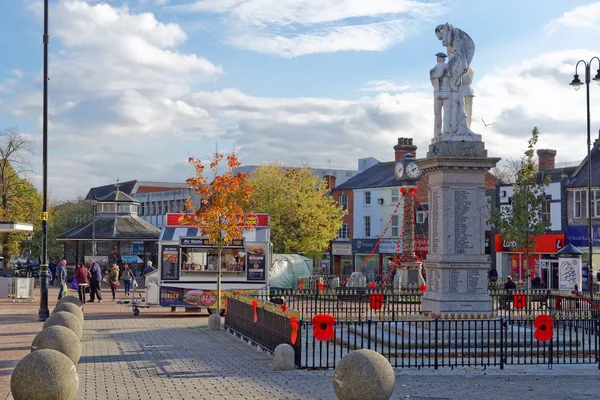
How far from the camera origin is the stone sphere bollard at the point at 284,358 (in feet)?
52.6

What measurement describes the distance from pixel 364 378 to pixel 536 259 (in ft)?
146

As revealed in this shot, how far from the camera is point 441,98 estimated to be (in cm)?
2205

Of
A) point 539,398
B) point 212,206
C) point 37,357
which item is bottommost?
point 539,398

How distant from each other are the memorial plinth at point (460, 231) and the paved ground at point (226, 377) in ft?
13.5

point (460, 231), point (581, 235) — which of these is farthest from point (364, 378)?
point (581, 235)

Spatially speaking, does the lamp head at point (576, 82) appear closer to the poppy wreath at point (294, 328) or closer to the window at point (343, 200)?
the poppy wreath at point (294, 328)

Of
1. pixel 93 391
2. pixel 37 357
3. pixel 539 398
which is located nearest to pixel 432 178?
pixel 539 398

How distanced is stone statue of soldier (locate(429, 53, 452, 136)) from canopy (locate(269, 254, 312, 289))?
→ 791 inches

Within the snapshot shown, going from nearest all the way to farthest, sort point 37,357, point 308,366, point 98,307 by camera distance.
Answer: point 37,357 → point 308,366 → point 98,307

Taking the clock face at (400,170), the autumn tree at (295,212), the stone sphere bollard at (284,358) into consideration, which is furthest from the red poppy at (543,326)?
the autumn tree at (295,212)

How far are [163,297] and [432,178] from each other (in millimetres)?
12667

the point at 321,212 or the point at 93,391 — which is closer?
the point at 93,391

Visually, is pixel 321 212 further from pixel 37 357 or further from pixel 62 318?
pixel 37 357

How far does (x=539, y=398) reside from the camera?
13.6m
